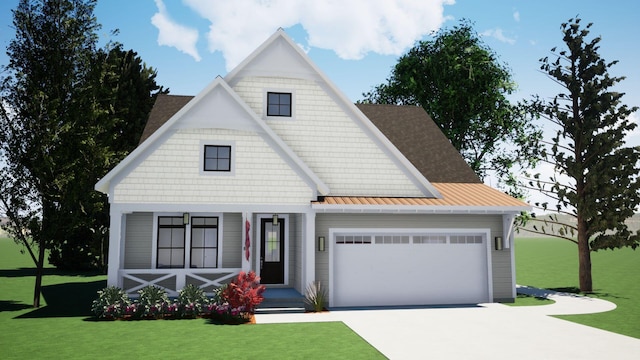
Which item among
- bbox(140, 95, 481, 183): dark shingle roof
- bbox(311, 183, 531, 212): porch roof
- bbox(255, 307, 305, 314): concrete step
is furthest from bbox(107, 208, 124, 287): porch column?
bbox(311, 183, 531, 212): porch roof

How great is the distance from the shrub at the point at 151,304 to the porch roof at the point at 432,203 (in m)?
5.41

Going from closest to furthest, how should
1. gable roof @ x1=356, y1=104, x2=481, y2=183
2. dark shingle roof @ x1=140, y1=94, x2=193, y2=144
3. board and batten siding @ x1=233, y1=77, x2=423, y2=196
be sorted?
board and batten siding @ x1=233, y1=77, x2=423, y2=196 < dark shingle roof @ x1=140, y1=94, x2=193, y2=144 < gable roof @ x1=356, y1=104, x2=481, y2=183

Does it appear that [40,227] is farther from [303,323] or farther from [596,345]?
[596,345]

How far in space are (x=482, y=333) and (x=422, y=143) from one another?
12.2 metres

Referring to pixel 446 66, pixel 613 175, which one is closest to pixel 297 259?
pixel 613 175

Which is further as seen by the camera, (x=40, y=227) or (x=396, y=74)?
(x=396, y=74)

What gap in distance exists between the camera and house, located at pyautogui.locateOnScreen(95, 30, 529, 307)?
52.0 feet

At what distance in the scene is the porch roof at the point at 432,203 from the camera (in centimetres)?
1633

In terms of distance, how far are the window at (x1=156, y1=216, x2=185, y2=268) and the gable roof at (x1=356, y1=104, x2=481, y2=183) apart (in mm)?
10296

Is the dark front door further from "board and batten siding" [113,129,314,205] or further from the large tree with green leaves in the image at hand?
the large tree with green leaves

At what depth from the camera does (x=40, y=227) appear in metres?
17.1

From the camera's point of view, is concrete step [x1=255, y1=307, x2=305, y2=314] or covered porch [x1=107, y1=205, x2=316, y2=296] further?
covered porch [x1=107, y1=205, x2=316, y2=296]

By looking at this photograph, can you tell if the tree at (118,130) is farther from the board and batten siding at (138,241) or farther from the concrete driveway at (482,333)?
the concrete driveway at (482,333)

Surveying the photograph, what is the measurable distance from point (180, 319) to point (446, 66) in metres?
27.7
